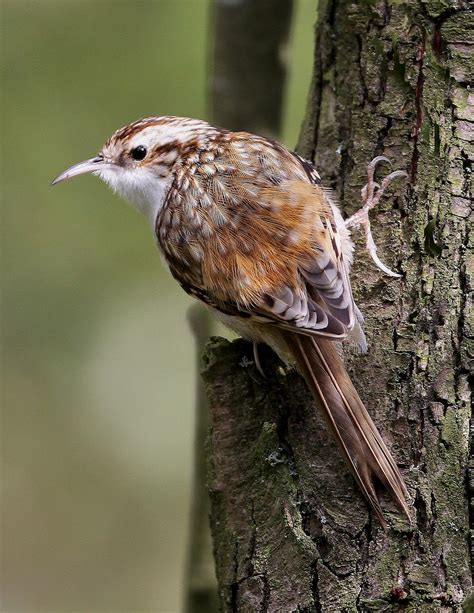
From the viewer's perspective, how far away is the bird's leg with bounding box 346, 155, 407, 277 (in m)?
2.94

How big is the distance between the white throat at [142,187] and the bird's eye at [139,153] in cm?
5

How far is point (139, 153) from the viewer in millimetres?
3494

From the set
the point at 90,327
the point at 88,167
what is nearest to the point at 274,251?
the point at 88,167

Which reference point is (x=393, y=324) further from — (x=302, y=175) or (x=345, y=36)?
(x=345, y=36)

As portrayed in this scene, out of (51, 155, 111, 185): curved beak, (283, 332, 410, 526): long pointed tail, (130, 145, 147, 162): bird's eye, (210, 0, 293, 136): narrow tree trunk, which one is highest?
(210, 0, 293, 136): narrow tree trunk

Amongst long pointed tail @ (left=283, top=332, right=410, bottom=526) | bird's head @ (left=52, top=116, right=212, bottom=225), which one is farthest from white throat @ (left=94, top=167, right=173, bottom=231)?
long pointed tail @ (left=283, top=332, right=410, bottom=526)

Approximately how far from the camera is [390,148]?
Answer: 3.01 metres

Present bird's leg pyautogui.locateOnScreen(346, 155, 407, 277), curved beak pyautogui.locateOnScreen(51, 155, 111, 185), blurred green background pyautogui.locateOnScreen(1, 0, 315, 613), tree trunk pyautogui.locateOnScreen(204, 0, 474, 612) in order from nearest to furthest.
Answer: tree trunk pyautogui.locateOnScreen(204, 0, 474, 612) → bird's leg pyautogui.locateOnScreen(346, 155, 407, 277) → curved beak pyautogui.locateOnScreen(51, 155, 111, 185) → blurred green background pyautogui.locateOnScreen(1, 0, 315, 613)

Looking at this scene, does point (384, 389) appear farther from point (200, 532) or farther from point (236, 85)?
point (236, 85)

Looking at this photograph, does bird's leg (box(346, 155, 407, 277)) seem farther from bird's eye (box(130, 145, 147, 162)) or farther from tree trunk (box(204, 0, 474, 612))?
bird's eye (box(130, 145, 147, 162))

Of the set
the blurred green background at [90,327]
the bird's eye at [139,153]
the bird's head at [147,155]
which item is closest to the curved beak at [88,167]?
the bird's head at [147,155]

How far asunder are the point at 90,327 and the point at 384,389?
4.31 m

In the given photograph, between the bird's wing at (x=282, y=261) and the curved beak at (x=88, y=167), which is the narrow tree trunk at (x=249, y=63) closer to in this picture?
the curved beak at (x=88, y=167)

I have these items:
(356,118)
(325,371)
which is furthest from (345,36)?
(325,371)
